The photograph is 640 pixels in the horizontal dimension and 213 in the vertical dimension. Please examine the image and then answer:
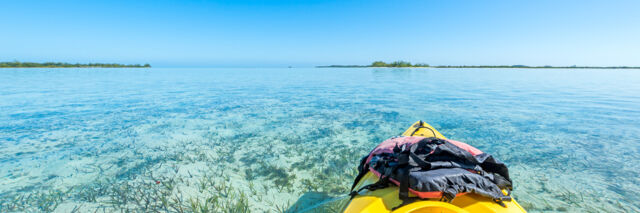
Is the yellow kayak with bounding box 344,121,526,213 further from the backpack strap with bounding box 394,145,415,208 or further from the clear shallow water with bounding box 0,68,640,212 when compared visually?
the clear shallow water with bounding box 0,68,640,212

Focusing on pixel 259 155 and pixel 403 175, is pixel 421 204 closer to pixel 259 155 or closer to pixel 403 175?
pixel 403 175

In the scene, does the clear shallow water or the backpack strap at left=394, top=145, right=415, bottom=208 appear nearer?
the backpack strap at left=394, top=145, right=415, bottom=208

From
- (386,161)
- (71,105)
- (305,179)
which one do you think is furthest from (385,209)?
(71,105)

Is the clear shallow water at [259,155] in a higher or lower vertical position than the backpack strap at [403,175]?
lower

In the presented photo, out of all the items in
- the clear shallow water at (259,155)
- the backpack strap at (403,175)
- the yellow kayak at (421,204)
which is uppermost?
the backpack strap at (403,175)

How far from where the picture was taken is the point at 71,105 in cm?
1041

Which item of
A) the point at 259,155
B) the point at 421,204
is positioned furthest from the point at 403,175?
the point at 259,155

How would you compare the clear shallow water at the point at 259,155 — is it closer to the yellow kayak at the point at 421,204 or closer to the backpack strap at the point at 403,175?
the yellow kayak at the point at 421,204

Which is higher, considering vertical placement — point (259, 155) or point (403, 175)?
point (403, 175)


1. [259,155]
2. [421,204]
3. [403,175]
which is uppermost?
[403,175]

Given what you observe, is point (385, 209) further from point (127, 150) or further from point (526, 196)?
point (127, 150)

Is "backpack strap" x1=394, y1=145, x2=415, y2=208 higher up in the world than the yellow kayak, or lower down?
higher up

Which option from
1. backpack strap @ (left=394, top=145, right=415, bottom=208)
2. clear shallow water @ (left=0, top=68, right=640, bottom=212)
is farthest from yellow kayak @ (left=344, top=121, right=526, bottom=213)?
clear shallow water @ (left=0, top=68, right=640, bottom=212)

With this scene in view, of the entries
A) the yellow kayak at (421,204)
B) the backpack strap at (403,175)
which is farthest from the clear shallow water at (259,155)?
the backpack strap at (403,175)
